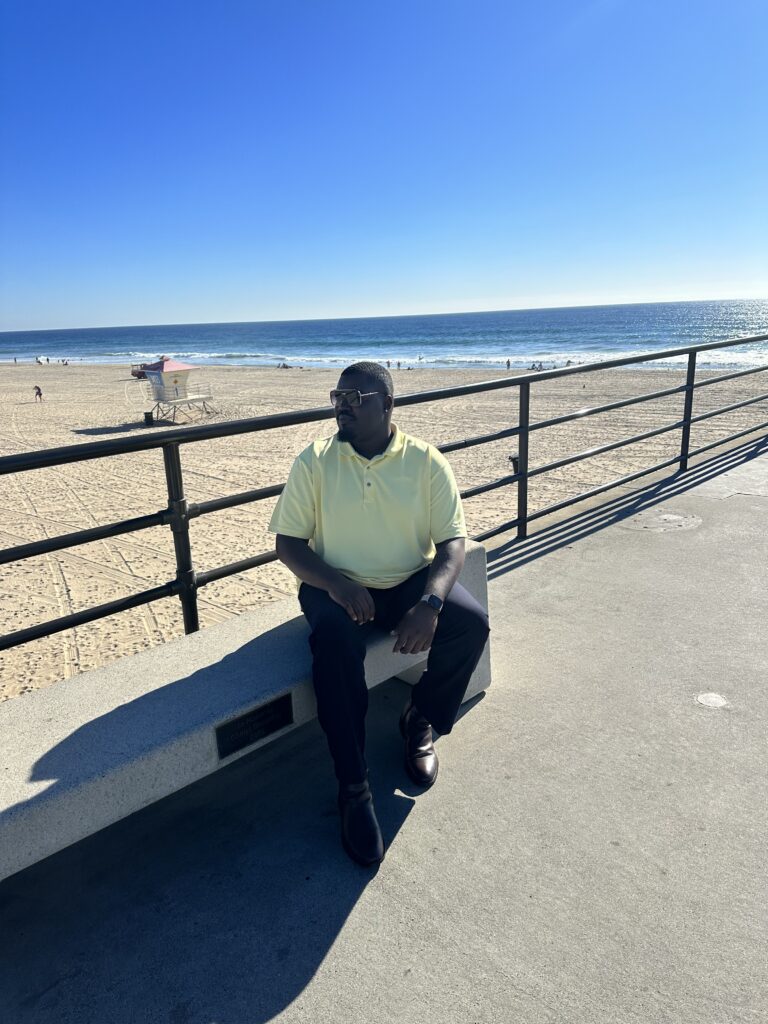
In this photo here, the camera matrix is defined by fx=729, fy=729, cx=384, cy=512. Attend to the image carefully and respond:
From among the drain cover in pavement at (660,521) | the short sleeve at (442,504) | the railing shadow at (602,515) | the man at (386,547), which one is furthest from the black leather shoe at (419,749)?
the drain cover in pavement at (660,521)

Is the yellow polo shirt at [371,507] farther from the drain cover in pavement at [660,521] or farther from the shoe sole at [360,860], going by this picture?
the drain cover in pavement at [660,521]

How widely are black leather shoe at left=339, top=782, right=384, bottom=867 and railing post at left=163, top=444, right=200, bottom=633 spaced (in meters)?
1.10

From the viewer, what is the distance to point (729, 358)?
121 ft

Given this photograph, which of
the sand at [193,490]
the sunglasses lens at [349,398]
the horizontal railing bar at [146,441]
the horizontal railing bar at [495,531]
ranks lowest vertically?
the sand at [193,490]

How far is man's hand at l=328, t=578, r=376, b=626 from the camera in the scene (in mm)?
2352

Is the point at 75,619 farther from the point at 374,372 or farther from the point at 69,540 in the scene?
the point at 374,372

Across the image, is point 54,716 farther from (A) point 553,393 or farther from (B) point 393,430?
(A) point 553,393

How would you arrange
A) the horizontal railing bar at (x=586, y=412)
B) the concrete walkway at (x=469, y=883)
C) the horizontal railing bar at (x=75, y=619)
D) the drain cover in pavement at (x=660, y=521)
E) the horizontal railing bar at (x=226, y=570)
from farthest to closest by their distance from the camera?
the drain cover in pavement at (x=660, y=521) < the horizontal railing bar at (x=586, y=412) < the horizontal railing bar at (x=226, y=570) < the horizontal railing bar at (x=75, y=619) < the concrete walkway at (x=469, y=883)

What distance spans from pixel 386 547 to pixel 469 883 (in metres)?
1.05

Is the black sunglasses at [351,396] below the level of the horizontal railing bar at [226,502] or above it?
above

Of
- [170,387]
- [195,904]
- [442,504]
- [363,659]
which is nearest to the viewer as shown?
[195,904]

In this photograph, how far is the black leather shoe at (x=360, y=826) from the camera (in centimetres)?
204

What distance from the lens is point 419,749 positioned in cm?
243

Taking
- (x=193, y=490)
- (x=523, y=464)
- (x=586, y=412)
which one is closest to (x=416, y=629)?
(x=523, y=464)
